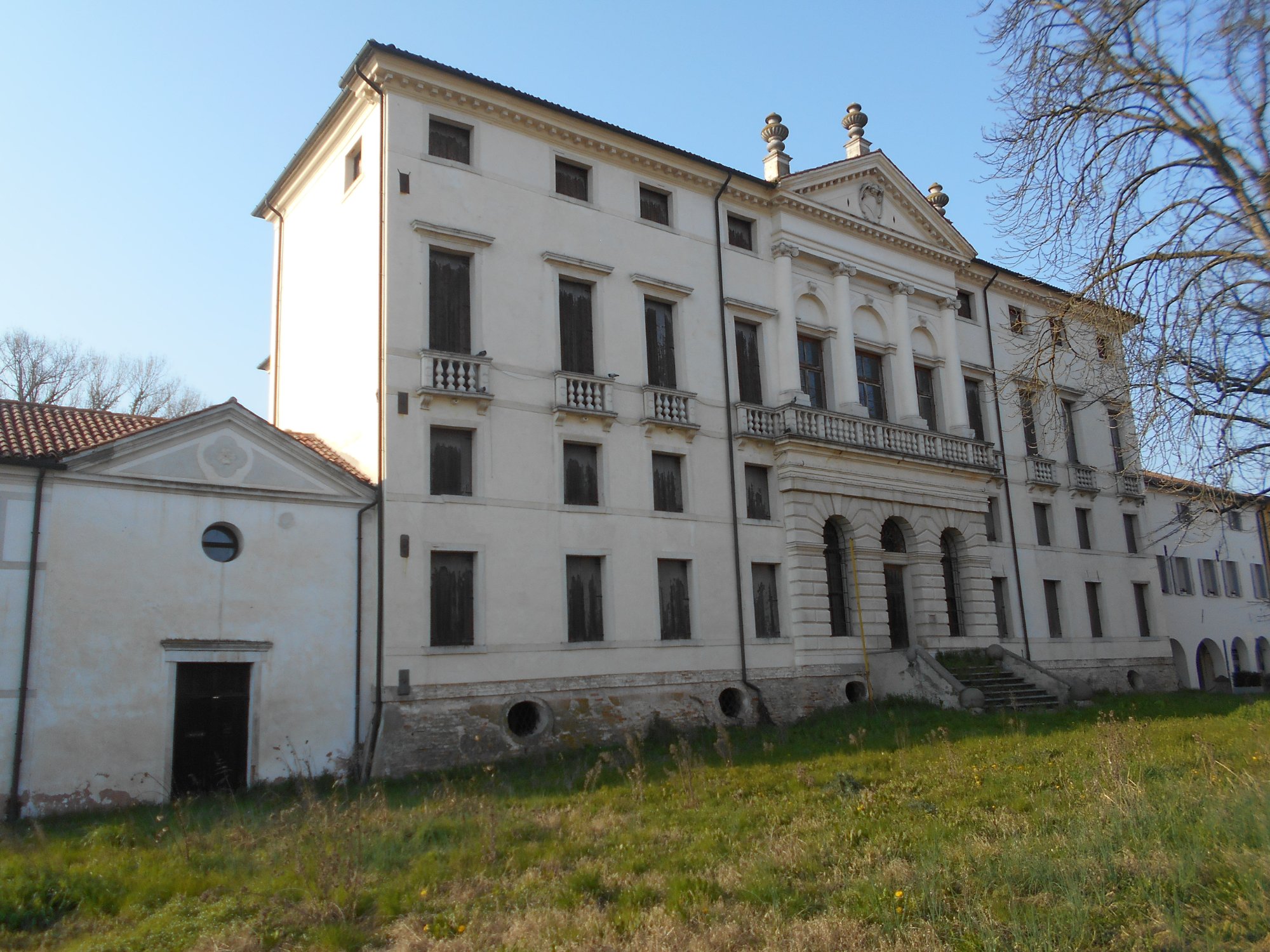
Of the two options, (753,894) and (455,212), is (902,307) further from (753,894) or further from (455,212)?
(753,894)

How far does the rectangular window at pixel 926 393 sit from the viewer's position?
29.6 metres

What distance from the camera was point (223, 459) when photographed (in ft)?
57.8

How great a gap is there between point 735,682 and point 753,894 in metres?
13.9

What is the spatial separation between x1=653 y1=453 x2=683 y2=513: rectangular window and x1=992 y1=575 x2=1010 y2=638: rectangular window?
11.8 m

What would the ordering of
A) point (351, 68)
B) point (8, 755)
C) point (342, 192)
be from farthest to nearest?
point (342, 192) < point (351, 68) < point (8, 755)

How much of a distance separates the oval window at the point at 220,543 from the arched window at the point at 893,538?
55.7ft

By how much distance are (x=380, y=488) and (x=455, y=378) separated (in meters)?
2.78

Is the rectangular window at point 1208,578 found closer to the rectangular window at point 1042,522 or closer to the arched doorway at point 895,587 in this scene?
the rectangular window at point 1042,522

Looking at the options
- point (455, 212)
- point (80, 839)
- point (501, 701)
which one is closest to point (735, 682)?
point (501, 701)

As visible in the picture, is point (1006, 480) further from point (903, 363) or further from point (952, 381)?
point (903, 363)

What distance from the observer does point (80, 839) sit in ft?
41.0

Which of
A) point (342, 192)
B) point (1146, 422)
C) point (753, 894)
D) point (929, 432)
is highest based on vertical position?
point (342, 192)

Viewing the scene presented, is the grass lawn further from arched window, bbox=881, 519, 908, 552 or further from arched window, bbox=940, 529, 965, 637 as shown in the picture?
arched window, bbox=940, 529, 965, 637

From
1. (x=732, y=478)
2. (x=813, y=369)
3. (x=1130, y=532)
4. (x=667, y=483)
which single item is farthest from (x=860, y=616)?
(x=1130, y=532)
